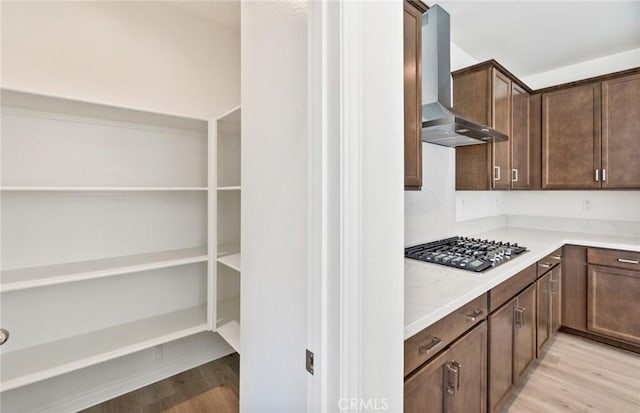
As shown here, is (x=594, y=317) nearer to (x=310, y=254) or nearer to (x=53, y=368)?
(x=310, y=254)

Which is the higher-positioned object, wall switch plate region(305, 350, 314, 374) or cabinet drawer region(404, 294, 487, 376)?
wall switch plate region(305, 350, 314, 374)

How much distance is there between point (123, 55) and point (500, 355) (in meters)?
2.91

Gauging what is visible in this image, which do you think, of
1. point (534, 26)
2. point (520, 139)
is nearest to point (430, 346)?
point (520, 139)

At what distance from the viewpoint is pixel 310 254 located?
2.39 ft

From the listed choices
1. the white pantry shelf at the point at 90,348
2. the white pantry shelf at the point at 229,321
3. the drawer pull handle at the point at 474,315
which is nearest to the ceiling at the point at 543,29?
the drawer pull handle at the point at 474,315

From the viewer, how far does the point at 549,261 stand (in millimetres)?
2291

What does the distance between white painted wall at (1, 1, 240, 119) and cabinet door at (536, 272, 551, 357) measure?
2.76 metres

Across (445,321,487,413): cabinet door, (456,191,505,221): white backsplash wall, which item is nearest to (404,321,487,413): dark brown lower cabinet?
(445,321,487,413): cabinet door

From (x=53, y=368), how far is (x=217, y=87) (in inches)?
81.3

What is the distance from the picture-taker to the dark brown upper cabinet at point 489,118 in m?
2.41

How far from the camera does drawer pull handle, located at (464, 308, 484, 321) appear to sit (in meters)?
1.29

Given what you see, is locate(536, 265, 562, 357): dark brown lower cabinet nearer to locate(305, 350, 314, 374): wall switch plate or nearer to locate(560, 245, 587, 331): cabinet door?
locate(560, 245, 587, 331): cabinet door

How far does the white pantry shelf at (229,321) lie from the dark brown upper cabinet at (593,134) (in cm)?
320

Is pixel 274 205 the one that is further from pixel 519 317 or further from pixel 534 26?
pixel 534 26
